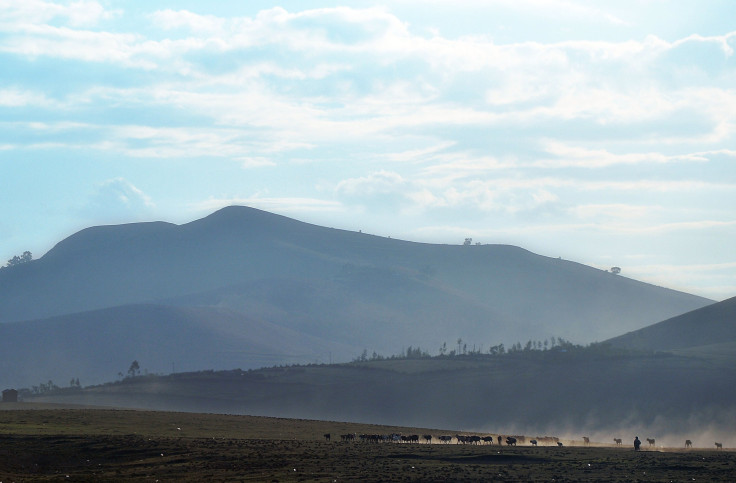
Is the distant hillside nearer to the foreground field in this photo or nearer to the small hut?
the small hut

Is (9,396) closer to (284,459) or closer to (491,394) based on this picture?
(491,394)

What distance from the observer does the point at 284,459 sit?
223ft

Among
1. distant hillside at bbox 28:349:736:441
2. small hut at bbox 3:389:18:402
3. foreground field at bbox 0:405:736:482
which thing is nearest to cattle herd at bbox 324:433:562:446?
foreground field at bbox 0:405:736:482

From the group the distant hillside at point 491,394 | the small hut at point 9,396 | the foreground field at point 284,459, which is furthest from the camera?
the distant hillside at point 491,394

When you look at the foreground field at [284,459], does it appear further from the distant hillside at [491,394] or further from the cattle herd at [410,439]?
the distant hillside at [491,394]

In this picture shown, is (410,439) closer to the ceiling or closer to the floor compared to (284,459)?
closer to the ceiling

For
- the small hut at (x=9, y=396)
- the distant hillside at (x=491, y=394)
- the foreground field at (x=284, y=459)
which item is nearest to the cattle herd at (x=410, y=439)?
the foreground field at (x=284, y=459)

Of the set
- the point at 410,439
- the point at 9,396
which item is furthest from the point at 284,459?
the point at 9,396

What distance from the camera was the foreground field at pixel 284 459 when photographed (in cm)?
6103

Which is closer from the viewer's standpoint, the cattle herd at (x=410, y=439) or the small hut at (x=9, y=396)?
the cattle herd at (x=410, y=439)

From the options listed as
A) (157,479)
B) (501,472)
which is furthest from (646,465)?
(157,479)

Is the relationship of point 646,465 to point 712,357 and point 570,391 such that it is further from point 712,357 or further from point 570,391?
point 712,357

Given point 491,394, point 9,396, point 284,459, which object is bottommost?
point 284,459

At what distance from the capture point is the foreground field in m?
61.0
